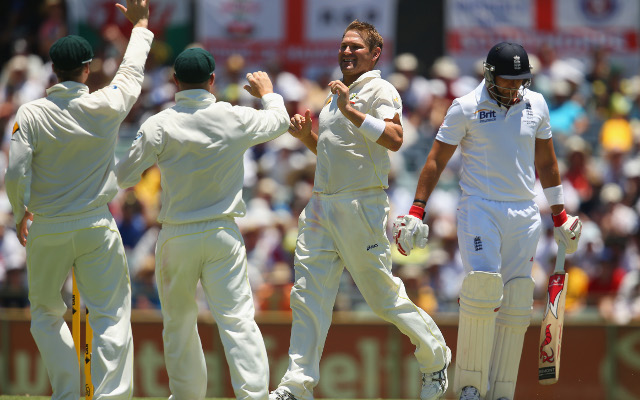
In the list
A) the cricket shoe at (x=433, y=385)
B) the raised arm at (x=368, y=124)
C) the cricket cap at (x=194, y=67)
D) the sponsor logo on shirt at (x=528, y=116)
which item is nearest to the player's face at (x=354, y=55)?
the raised arm at (x=368, y=124)

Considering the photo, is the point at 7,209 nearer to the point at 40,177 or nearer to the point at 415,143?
the point at 415,143

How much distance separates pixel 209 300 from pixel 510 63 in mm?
2425

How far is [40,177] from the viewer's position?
260 inches

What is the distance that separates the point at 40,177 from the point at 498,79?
116 inches

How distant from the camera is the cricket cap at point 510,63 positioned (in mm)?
6984

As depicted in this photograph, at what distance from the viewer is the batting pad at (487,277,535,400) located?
279 inches

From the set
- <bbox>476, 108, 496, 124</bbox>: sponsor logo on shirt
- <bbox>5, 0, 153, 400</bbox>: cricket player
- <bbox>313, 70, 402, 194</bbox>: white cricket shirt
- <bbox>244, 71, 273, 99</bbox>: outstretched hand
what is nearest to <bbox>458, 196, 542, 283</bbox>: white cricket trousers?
<bbox>476, 108, 496, 124</bbox>: sponsor logo on shirt

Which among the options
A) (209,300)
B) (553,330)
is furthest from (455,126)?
(209,300)

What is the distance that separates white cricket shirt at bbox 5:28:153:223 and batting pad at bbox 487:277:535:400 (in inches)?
104

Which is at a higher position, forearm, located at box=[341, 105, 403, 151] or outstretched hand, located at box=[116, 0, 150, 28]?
outstretched hand, located at box=[116, 0, 150, 28]

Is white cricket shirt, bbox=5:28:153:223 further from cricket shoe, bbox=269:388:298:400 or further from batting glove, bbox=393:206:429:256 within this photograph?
batting glove, bbox=393:206:429:256

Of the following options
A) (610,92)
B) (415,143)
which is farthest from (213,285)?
(610,92)

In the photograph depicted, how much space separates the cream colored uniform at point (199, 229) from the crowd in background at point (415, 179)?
5.01m

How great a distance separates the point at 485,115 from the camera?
279 inches
